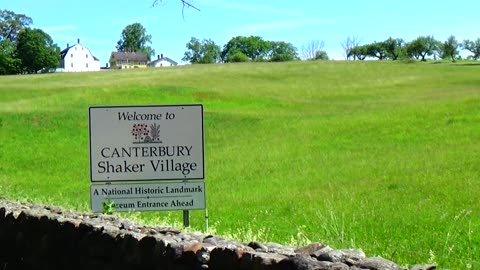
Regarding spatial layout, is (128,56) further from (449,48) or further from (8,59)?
(449,48)

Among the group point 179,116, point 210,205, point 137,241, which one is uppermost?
point 179,116

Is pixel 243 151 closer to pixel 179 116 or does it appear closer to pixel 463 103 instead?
pixel 463 103

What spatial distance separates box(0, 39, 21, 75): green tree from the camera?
101 meters

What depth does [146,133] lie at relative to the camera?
9.71 metres

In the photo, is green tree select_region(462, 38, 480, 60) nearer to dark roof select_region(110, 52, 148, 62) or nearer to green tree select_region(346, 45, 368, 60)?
green tree select_region(346, 45, 368, 60)

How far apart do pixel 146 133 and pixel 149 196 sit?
0.87m

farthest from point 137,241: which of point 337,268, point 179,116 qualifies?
point 179,116

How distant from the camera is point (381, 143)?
24594 mm

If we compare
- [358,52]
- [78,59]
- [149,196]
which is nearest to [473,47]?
[358,52]

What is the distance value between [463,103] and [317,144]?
11282 mm

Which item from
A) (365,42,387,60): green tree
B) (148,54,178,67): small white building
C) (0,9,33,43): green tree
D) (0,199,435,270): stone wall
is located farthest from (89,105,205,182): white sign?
(148,54,178,67): small white building

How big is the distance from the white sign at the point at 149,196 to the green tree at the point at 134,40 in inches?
6368

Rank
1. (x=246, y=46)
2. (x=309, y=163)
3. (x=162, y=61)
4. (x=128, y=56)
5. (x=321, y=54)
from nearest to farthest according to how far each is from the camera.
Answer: (x=309, y=163) < (x=321, y=54) < (x=128, y=56) < (x=246, y=46) < (x=162, y=61)

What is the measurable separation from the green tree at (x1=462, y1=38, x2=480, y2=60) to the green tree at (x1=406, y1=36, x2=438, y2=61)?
4.52 meters
